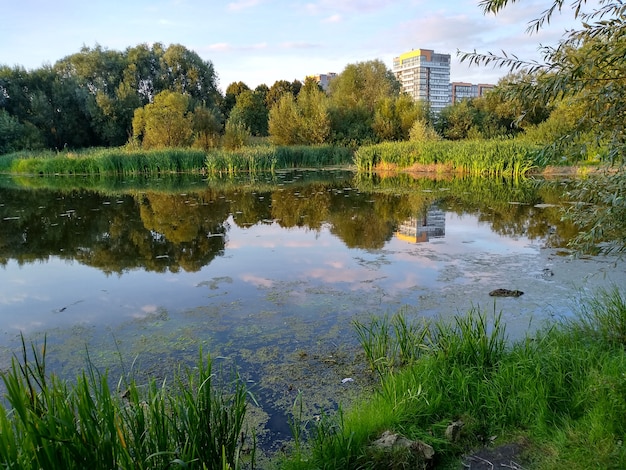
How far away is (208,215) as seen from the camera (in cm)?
1044

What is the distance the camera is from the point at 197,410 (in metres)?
2.09

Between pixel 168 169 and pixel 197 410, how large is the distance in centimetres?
2278

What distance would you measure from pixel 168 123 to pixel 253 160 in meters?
6.66

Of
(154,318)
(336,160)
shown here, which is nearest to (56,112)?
(336,160)

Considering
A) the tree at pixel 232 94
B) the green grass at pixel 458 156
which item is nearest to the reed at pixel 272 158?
the green grass at pixel 458 156

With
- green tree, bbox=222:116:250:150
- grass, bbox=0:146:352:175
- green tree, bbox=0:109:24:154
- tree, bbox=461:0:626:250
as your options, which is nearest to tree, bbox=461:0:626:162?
tree, bbox=461:0:626:250

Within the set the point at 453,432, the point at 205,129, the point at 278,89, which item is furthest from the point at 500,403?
the point at 278,89

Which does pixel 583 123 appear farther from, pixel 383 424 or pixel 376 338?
pixel 383 424

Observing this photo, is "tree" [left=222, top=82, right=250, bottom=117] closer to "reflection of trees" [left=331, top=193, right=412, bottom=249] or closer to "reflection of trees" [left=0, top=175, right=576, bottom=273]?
"reflection of trees" [left=0, top=175, right=576, bottom=273]

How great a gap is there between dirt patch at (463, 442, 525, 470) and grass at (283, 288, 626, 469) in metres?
0.04

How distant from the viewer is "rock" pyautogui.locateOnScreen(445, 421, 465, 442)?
2484mm

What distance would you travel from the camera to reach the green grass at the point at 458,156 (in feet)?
59.5

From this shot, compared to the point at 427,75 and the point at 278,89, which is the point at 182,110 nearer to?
the point at 278,89

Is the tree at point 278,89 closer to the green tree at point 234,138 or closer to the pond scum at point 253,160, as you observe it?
the green tree at point 234,138
